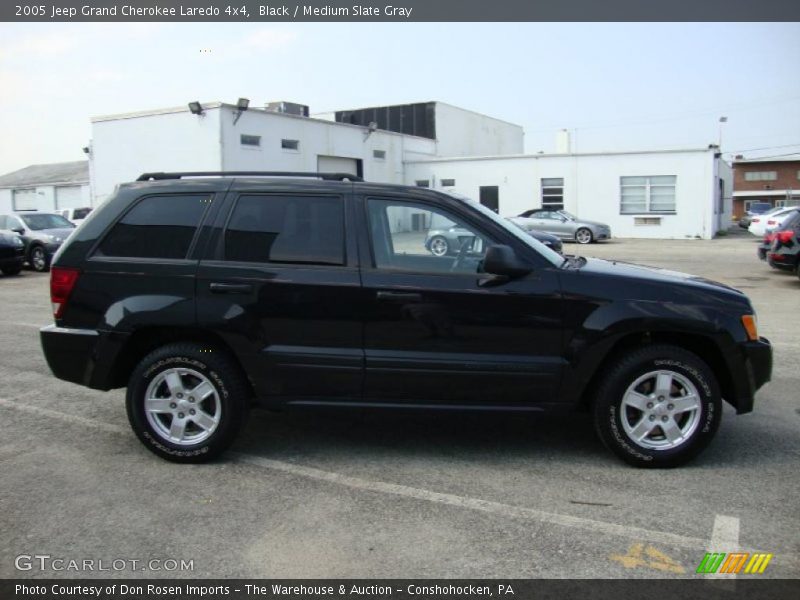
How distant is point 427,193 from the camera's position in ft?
14.9

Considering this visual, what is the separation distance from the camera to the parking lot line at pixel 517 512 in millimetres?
3459

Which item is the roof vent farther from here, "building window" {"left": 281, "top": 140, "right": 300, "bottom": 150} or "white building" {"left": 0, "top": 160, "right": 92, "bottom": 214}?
"white building" {"left": 0, "top": 160, "right": 92, "bottom": 214}

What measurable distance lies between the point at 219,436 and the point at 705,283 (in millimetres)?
3323

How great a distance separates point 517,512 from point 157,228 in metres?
2.91

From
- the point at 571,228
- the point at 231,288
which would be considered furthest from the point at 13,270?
the point at 571,228

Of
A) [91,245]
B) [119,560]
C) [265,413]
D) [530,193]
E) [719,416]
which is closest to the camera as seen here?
[119,560]

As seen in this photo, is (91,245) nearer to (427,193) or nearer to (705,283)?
(427,193)

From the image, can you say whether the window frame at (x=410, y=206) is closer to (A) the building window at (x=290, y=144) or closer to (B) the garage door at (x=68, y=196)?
(A) the building window at (x=290, y=144)

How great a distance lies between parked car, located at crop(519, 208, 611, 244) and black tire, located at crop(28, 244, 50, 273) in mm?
17173

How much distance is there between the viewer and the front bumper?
4.52m

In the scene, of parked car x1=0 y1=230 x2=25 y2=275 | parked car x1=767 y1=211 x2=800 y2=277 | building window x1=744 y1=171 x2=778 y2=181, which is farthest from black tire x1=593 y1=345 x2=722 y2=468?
building window x1=744 y1=171 x2=778 y2=181

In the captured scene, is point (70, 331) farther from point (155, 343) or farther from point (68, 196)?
point (68, 196)

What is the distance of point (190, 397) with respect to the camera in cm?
448

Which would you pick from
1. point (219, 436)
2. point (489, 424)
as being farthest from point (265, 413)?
point (489, 424)
